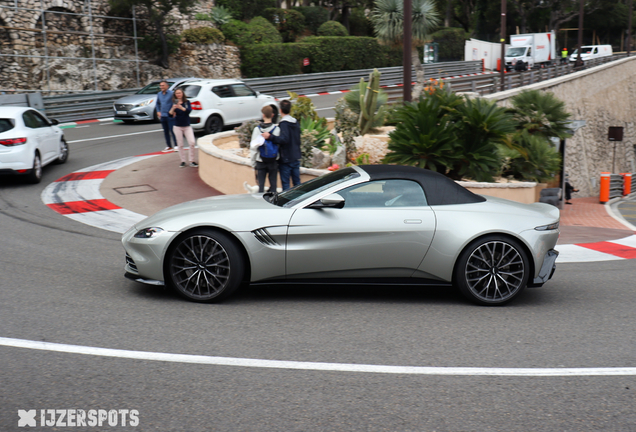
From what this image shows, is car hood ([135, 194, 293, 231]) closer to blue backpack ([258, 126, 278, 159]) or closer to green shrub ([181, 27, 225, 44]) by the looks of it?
blue backpack ([258, 126, 278, 159])

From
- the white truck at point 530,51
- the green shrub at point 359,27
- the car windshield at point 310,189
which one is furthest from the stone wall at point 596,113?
the car windshield at point 310,189

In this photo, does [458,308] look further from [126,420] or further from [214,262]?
[126,420]

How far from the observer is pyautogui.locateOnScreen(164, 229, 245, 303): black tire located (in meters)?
5.83

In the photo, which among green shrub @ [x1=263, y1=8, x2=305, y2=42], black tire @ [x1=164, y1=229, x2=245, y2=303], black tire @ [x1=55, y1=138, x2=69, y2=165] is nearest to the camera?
black tire @ [x1=164, y1=229, x2=245, y2=303]

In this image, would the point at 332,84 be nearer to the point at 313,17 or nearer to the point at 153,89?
the point at 313,17

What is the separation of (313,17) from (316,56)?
22.0ft

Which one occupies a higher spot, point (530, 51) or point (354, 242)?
point (530, 51)

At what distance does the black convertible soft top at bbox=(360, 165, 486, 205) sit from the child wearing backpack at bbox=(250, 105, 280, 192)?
3181 mm

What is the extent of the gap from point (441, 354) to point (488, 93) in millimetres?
23915

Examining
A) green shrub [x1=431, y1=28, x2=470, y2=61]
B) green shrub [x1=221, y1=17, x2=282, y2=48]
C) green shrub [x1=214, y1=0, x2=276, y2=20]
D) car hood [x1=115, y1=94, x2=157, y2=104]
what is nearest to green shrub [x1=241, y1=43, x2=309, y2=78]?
green shrub [x1=221, y1=17, x2=282, y2=48]

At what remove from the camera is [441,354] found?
16.0ft

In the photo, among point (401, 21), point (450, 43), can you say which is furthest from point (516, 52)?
point (401, 21)

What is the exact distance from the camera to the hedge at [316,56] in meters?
36.7

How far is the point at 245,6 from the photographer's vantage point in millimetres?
41344
